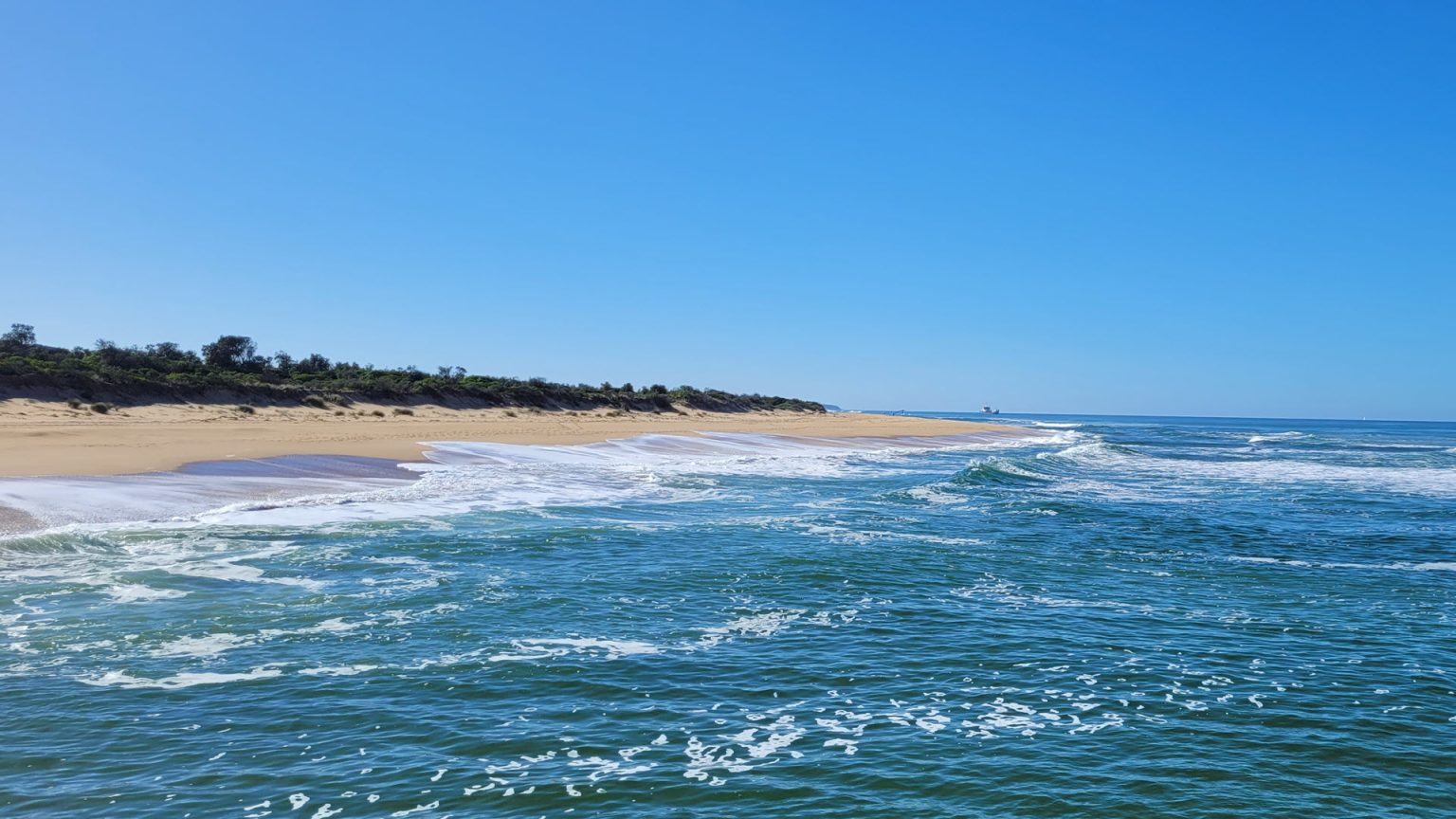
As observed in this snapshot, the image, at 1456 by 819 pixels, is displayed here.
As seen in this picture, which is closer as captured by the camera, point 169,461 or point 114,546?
point 114,546

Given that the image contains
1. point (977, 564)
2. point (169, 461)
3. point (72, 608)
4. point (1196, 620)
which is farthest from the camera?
point (169, 461)

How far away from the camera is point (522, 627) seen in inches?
399

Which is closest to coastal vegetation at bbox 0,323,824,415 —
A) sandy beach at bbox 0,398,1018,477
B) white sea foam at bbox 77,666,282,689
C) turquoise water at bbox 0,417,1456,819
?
sandy beach at bbox 0,398,1018,477

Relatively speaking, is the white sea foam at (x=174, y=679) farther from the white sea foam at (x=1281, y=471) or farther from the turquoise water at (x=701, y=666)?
the white sea foam at (x=1281, y=471)

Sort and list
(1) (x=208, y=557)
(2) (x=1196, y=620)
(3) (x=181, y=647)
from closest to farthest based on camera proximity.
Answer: (3) (x=181, y=647), (2) (x=1196, y=620), (1) (x=208, y=557)

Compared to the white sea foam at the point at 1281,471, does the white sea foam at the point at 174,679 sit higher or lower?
lower

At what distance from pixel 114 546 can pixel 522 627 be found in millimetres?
7372

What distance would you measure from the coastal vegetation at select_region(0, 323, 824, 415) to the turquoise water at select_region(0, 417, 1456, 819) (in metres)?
25.8

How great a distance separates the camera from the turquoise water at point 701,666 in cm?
622

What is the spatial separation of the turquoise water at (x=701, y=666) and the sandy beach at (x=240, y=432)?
5.55 m

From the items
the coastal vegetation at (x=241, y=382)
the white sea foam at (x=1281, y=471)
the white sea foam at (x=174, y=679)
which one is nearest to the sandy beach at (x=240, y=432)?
the coastal vegetation at (x=241, y=382)

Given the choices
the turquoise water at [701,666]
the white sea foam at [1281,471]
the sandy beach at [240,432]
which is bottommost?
the turquoise water at [701,666]

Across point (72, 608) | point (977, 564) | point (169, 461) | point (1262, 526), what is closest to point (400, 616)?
point (72, 608)

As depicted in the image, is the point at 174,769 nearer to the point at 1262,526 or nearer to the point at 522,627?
the point at 522,627
